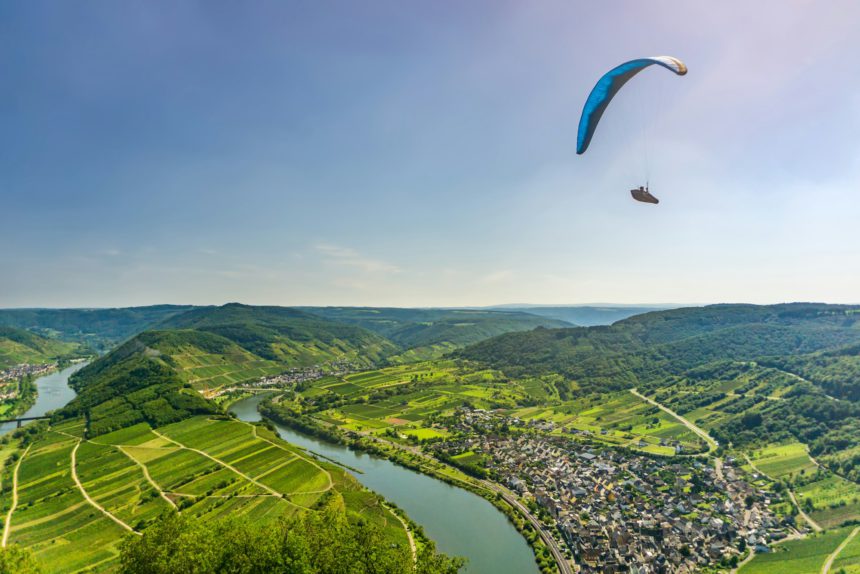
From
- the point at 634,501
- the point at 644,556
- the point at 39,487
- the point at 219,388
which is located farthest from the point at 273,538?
the point at 219,388

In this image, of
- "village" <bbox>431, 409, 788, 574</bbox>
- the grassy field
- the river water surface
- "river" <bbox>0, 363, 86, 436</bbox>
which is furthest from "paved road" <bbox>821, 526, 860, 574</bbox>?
"river" <bbox>0, 363, 86, 436</bbox>

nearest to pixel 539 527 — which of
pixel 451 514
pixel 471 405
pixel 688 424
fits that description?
pixel 451 514

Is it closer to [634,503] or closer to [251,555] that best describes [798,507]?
[634,503]

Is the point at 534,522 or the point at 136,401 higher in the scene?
the point at 136,401

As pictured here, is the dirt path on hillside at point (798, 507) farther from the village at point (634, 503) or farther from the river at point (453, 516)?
the river at point (453, 516)

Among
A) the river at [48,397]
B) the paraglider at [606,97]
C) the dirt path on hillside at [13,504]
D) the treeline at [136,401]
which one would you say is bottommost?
the dirt path on hillside at [13,504]

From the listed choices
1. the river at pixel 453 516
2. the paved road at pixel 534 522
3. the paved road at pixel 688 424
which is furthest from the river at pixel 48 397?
the paved road at pixel 688 424
